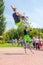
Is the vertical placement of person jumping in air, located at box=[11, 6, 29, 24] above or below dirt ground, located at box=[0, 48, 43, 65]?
above

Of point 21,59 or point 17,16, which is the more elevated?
point 17,16

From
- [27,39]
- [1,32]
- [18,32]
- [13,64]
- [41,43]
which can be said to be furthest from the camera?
[18,32]

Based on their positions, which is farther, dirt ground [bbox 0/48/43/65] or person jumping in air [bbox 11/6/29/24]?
person jumping in air [bbox 11/6/29/24]

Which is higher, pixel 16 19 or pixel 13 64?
pixel 16 19

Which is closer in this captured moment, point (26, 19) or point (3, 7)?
point (26, 19)

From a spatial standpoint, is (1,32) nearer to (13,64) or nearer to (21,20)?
(21,20)

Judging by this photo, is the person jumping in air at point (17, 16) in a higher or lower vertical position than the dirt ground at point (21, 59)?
higher

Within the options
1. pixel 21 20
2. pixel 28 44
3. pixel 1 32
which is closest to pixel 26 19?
pixel 21 20

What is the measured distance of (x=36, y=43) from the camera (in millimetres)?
28812

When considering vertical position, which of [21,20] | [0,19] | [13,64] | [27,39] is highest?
[0,19]

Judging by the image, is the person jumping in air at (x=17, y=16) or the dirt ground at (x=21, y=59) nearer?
the dirt ground at (x=21, y=59)

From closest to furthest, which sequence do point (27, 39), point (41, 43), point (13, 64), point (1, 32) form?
point (13, 64), point (27, 39), point (41, 43), point (1, 32)

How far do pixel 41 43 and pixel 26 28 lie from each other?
957cm

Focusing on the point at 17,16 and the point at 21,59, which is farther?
the point at 17,16
